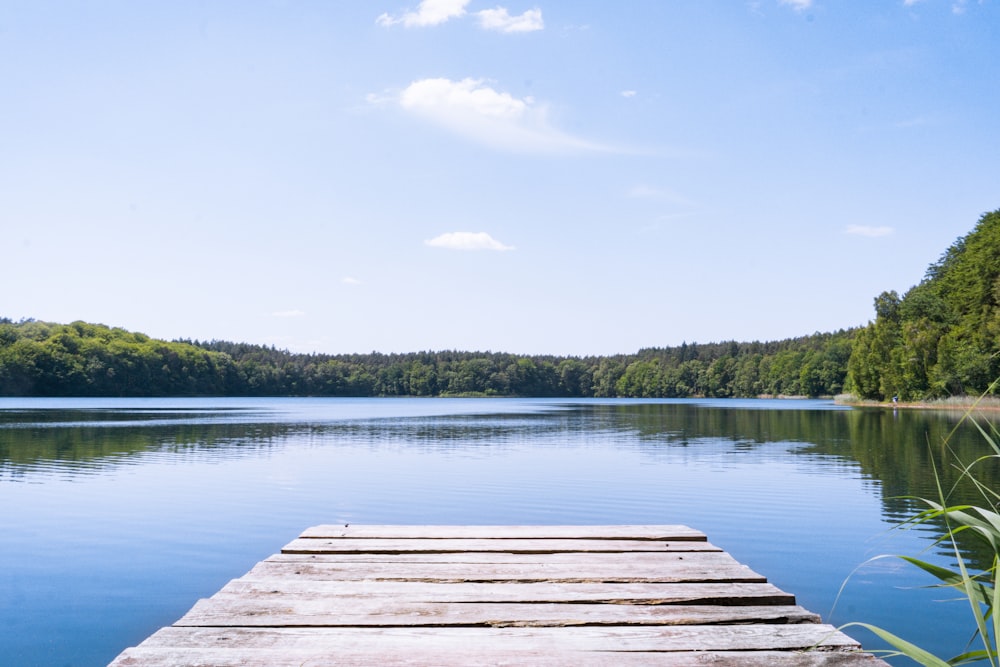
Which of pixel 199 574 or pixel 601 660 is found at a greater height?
pixel 601 660

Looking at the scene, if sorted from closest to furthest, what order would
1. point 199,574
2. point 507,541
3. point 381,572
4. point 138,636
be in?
1. point 381,572
2. point 507,541
3. point 138,636
4. point 199,574

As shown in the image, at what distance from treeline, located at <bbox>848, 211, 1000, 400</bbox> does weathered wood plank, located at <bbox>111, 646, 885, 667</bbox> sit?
54.3m

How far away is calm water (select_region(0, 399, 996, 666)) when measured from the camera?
337 inches

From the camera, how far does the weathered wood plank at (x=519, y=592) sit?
442cm

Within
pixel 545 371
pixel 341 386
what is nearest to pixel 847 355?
pixel 545 371

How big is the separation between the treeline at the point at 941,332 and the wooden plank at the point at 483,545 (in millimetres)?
52039

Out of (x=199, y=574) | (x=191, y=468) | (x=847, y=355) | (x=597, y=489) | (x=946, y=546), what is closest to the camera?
(x=199, y=574)

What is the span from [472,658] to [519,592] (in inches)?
47.5

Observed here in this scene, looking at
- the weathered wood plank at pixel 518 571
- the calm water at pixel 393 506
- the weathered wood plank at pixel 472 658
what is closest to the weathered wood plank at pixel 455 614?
the weathered wood plank at pixel 472 658

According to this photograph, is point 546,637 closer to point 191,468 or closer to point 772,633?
point 772,633

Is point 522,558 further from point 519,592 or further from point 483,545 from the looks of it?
point 519,592

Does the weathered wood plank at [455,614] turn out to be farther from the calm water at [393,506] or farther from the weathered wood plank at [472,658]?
the calm water at [393,506]

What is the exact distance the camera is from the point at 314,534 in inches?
261

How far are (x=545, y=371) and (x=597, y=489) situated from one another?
6556 inches
